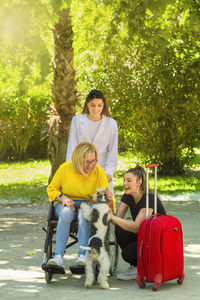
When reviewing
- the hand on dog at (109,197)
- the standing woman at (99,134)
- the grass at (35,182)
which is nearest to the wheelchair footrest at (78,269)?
the hand on dog at (109,197)

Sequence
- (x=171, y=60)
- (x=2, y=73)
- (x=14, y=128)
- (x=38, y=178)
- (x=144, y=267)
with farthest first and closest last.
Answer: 1. (x=14, y=128)
2. (x=38, y=178)
3. (x=171, y=60)
4. (x=2, y=73)
5. (x=144, y=267)

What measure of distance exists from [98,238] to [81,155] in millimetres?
836

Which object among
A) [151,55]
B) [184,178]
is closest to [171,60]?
[151,55]

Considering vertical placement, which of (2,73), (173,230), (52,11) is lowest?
(173,230)

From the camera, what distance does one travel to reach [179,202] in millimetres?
11367

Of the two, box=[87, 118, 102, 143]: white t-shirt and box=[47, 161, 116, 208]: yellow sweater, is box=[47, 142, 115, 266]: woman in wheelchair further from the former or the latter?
box=[87, 118, 102, 143]: white t-shirt

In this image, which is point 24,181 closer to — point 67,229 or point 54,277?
point 54,277

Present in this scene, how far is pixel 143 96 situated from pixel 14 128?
656 cm

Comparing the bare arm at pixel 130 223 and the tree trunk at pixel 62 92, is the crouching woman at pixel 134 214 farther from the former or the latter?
the tree trunk at pixel 62 92

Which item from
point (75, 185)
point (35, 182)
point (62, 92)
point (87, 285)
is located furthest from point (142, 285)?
point (35, 182)

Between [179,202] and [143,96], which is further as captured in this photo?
[143,96]

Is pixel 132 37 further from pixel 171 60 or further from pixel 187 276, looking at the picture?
pixel 187 276

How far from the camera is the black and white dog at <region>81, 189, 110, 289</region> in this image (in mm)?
5324

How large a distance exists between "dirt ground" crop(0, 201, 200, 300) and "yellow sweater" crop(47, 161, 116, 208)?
77 cm
